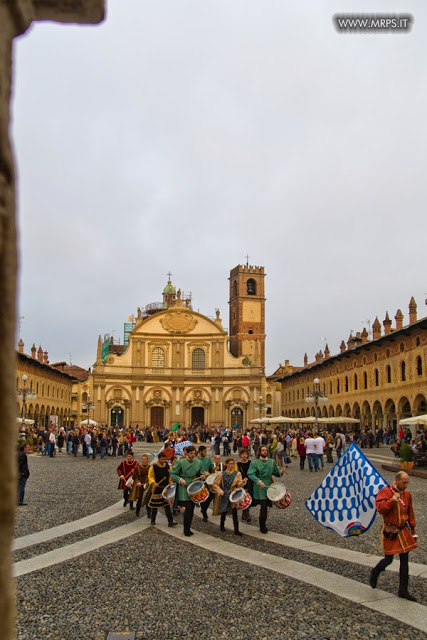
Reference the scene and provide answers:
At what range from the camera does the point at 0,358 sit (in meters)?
1.52

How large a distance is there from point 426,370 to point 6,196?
A: 114 ft

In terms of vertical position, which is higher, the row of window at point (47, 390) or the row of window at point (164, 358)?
the row of window at point (164, 358)

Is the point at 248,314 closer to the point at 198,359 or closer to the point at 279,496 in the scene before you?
the point at 198,359

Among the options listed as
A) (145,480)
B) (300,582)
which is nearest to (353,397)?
(145,480)

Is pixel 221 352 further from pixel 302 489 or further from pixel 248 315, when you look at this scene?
pixel 302 489

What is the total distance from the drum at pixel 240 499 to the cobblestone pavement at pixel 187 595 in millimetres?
536

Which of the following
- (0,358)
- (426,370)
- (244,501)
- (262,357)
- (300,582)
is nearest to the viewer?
(0,358)

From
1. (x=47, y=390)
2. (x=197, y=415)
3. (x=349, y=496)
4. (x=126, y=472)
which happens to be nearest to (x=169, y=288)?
(x=197, y=415)

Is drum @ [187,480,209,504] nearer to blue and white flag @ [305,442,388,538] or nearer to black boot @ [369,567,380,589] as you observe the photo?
blue and white flag @ [305,442,388,538]

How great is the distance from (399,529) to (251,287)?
240 ft

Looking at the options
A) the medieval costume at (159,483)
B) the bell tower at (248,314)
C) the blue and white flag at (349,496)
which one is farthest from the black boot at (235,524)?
the bell tower at (248,314)

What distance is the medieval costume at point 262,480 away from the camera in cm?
1017

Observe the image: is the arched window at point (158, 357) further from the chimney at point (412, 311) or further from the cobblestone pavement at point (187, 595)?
the cobblestone pavement at point (187, 595)

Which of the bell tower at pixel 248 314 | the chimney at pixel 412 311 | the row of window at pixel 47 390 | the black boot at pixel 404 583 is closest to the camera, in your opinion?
the black boot at pixel 404 583
